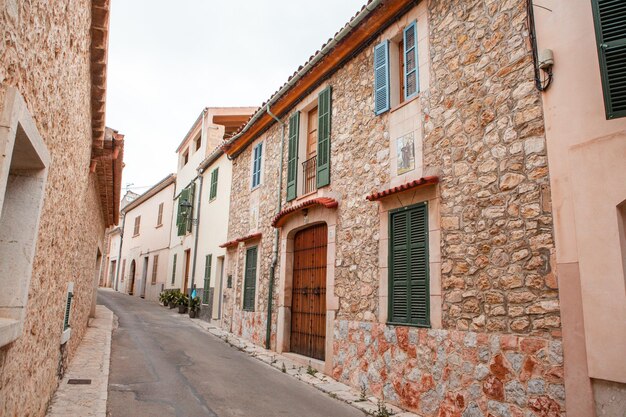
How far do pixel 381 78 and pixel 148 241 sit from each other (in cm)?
2108

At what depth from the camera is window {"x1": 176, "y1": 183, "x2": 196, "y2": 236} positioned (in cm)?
1856

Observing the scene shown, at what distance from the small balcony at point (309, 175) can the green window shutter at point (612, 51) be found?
609 cm

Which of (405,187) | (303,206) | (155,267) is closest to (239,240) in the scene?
(303,206)

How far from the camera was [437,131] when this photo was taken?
6410 mm

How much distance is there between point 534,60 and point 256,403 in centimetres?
546

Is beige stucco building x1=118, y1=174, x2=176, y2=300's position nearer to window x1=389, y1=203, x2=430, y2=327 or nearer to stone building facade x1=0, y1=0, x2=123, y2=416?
window x1=389, y1=203, x2=430, y2=327

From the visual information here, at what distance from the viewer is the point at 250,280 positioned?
12.1 metres

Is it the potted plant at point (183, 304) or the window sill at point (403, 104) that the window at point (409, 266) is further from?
the potted plant at point (183, 304)

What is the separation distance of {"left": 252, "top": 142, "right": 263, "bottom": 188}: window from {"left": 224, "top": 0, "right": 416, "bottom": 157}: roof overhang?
1.51 feet

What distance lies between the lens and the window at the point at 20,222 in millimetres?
2666

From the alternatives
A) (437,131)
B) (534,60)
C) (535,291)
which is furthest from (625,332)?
(437,131)

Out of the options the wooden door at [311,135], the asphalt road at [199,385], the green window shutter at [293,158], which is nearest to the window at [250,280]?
the asphalt road at [199,385]

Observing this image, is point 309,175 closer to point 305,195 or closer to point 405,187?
point 305,195

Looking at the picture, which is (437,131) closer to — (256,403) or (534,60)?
(534,60)
